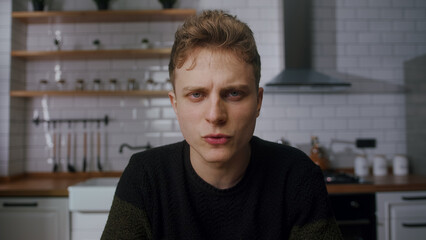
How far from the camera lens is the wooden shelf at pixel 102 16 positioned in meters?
2.76

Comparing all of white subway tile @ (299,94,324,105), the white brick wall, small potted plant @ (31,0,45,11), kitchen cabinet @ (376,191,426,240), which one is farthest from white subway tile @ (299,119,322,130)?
small potted plant @ (31,0,45,11)

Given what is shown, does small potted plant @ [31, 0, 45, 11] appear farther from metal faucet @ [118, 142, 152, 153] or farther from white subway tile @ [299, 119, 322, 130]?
white subway tile @ [299, 119, 322, 130]

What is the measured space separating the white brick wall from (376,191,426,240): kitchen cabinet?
2.44 feet

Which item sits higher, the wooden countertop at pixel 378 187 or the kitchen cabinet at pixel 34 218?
the wooden countertop at pixel 378 187

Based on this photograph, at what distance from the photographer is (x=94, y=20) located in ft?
9.60

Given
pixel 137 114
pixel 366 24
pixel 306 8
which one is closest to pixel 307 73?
pixel 306 8

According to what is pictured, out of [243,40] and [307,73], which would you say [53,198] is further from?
[307,73]

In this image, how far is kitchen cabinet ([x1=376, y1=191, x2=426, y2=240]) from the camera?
2236mm

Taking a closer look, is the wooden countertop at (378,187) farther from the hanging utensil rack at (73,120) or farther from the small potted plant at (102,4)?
the small potted plant at (102,4)

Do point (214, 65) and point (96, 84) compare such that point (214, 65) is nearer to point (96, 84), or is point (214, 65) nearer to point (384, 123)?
point (96, 84)

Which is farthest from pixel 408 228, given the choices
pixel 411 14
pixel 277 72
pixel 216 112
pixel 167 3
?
pixel 167 3

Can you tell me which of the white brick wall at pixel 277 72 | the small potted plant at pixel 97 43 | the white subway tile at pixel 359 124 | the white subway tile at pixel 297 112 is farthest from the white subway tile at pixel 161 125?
the white subway tile at pixel 359 124

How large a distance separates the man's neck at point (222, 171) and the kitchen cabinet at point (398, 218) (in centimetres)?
164

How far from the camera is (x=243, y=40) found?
929 millimetres
